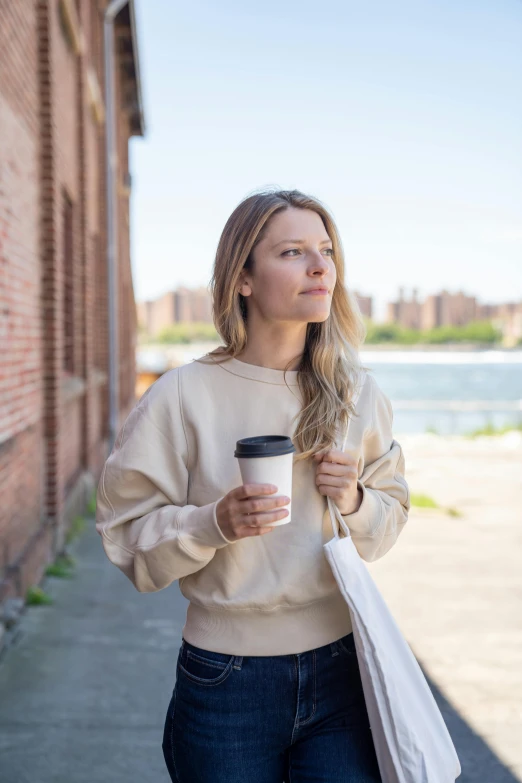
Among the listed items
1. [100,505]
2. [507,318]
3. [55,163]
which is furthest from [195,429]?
[507,318]

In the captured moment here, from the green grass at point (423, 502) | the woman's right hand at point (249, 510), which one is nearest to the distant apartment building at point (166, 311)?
the green grass at point (423, 502)

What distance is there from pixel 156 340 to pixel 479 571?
115 m

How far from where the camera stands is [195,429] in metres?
1.93

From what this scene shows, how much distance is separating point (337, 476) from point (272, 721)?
1.88 ft

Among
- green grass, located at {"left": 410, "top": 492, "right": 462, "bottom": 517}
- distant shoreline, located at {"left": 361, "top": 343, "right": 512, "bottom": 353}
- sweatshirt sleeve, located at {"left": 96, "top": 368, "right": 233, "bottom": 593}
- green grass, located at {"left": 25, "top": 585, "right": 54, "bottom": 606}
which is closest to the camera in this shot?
sweatshirt sleeve, located at {"left": 96, "top": 368, "right": 233, "bottom": 593}

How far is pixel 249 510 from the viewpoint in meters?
1.68

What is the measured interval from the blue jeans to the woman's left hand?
359mm

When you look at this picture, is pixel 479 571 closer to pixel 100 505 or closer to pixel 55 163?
pixel 55 163

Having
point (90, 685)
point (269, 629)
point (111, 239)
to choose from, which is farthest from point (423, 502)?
point (269, 629)

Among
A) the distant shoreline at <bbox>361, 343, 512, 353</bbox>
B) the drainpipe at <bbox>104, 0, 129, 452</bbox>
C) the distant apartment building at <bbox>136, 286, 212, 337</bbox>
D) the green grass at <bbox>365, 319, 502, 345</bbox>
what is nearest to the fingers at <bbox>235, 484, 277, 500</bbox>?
the drainpipe at <bbox>104, 0, 129, 452</bbox>

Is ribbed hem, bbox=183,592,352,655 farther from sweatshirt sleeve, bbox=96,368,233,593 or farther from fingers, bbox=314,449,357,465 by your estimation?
fingers, bbox=314,449,357,465

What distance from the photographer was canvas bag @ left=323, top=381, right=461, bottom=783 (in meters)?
1.71

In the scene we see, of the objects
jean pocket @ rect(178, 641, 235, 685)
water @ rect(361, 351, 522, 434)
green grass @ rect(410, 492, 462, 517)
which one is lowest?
water @ rect(361, 351, 522, 434)

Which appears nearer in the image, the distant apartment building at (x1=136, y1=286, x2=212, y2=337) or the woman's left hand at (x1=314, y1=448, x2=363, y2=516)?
the woman's left hand at (x1=314, y1=448, x2=363, y2=516)
